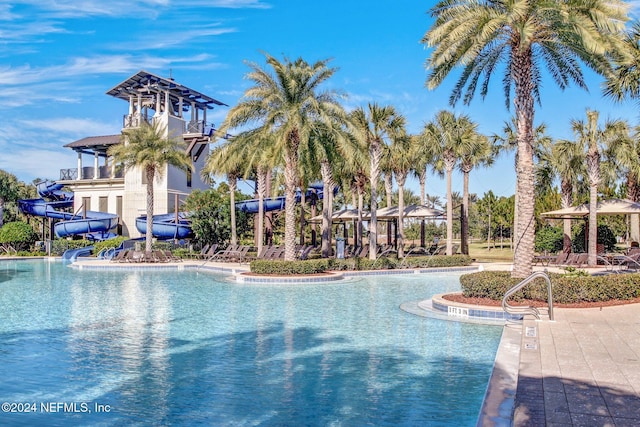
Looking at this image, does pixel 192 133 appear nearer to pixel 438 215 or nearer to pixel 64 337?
pixel 438 215

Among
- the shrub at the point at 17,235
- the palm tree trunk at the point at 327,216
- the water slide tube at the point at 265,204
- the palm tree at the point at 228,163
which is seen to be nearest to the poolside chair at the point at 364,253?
the palm tree trunk at the point at 327,216

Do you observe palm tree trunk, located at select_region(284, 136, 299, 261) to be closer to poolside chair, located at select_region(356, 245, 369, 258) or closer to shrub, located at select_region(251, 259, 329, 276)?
shrub, located at select_region(251, 259, 329, 276)

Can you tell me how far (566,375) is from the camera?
569 centimetres

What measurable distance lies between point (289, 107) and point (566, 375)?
48.4ft

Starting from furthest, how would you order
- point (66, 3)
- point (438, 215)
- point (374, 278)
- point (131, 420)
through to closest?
1. point (438, 215)
2. point (374, 278)
3. point (66, 3)
4. point (131, 420)

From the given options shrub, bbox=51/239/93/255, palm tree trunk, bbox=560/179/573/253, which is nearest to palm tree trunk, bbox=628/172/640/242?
palm tree trunk, bbox=560/179/573/253

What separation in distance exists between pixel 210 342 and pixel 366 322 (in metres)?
3.26

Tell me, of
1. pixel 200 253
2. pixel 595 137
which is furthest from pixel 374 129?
pixel 200 253

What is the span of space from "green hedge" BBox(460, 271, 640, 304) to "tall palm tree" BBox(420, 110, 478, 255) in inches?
489

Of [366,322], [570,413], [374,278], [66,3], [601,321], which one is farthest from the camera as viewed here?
[374,278]

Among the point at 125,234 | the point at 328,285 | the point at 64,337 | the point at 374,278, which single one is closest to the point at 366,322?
the point at 64,337

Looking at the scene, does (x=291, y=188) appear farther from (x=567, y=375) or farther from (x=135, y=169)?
(x=135, y=169)

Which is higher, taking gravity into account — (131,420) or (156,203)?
(156,203)

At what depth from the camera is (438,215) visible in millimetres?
25203
